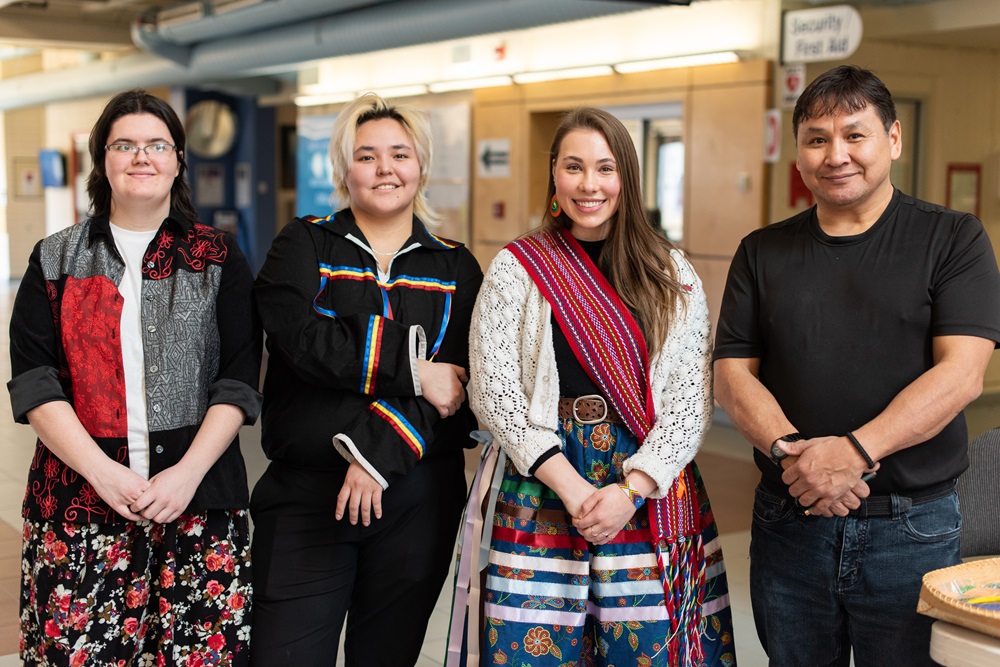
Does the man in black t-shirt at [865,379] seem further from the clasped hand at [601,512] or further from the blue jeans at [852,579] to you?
the clasped hand at [601,512]

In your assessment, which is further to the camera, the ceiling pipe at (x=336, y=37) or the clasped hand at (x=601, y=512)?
the ceiling pipe at (x=336, y=37)

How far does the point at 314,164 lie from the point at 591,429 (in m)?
10.9

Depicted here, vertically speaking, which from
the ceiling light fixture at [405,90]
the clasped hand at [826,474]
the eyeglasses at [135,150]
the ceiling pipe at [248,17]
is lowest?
the clasped hand at [826,474]

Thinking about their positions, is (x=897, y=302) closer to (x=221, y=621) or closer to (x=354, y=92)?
(x=221, y=621)

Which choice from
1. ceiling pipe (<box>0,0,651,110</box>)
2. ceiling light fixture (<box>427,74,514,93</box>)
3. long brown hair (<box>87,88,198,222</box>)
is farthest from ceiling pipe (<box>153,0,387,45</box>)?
long brown hair (<box>87,88,198,222</box>)

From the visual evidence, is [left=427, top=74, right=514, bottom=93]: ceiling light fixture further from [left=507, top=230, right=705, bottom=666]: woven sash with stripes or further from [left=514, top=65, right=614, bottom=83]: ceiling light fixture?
[left=507, top=230, right=705, bottom=666]: woven sash with stripes

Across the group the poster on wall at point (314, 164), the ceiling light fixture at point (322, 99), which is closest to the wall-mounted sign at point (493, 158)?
the ceiling light fixture at point (322, 99)

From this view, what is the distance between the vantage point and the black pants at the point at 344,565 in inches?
96.2

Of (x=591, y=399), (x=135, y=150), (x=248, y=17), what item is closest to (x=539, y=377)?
(x=591, y=399)

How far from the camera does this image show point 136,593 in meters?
2.27

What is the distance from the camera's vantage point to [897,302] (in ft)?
7.04

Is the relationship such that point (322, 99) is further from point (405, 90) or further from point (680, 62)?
point (680, 62)

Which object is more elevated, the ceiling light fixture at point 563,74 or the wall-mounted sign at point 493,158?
the ceiling light fixture at point 563,74

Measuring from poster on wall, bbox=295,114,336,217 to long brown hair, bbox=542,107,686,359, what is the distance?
10233mm
